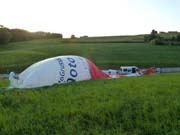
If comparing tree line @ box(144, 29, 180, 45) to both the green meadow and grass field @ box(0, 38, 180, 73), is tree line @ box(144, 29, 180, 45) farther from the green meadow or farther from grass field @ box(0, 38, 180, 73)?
the green meadow

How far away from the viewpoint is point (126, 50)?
323 ft

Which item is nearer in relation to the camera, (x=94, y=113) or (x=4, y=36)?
(x=94, y=113)

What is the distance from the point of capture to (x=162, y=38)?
118562 mm

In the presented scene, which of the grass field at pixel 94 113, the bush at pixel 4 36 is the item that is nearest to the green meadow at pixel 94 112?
the grass field at pixel 94 113

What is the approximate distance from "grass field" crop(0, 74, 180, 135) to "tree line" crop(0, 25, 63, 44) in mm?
112512

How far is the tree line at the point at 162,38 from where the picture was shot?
113 metres

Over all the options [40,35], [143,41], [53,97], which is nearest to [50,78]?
[53,97]

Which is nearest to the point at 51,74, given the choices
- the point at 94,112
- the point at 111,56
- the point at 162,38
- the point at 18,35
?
the point at 94,112

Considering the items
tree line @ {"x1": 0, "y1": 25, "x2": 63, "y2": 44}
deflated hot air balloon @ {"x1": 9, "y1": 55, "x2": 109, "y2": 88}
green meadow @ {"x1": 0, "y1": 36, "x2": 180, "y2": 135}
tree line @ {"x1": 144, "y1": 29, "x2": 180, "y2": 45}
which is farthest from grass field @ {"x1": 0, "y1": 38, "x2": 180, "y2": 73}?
green meadow @ {"x1": 0, "y1": 36, "x2": 180, "y2": 135}

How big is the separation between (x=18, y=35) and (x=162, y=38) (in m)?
50.1

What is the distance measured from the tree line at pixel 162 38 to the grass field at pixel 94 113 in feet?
343

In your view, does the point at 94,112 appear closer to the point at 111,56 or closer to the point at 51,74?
the point at 51,74

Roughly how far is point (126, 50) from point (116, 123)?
9133cm

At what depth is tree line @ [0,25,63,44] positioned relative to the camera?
402 ft
